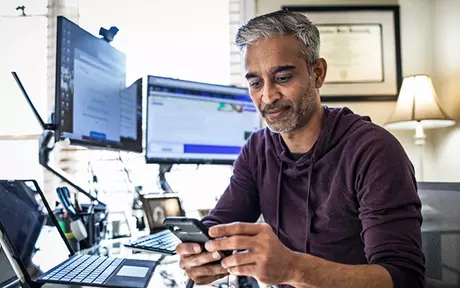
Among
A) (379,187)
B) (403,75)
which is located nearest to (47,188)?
(379,187)

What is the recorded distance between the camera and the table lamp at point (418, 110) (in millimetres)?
1987

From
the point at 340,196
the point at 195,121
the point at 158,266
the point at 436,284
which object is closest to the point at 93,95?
the point at 195,121

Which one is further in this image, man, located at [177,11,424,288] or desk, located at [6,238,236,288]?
desk, located at [6,238,236,288]

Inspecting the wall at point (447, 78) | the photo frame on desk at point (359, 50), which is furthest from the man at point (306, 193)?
the wall at point (447, 78)

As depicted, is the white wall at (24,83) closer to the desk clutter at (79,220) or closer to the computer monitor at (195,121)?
the computer monitor at (195,121)

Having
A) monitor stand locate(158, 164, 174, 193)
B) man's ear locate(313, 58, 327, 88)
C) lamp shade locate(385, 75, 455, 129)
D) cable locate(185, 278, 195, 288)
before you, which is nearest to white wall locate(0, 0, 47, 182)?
monitor stand locate(158, 164, 174, 193)

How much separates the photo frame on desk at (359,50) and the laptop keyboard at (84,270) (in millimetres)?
1643

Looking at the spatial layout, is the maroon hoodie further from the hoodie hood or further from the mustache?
the mustache

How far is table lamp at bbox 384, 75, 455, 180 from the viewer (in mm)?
1987

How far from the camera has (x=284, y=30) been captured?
1.11m

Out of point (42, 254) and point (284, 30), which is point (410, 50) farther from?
point (42, 254)

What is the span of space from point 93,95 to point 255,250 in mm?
949

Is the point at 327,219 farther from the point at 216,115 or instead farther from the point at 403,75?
the point at 403,75

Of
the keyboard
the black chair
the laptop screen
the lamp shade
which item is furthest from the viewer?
the lamp shade
